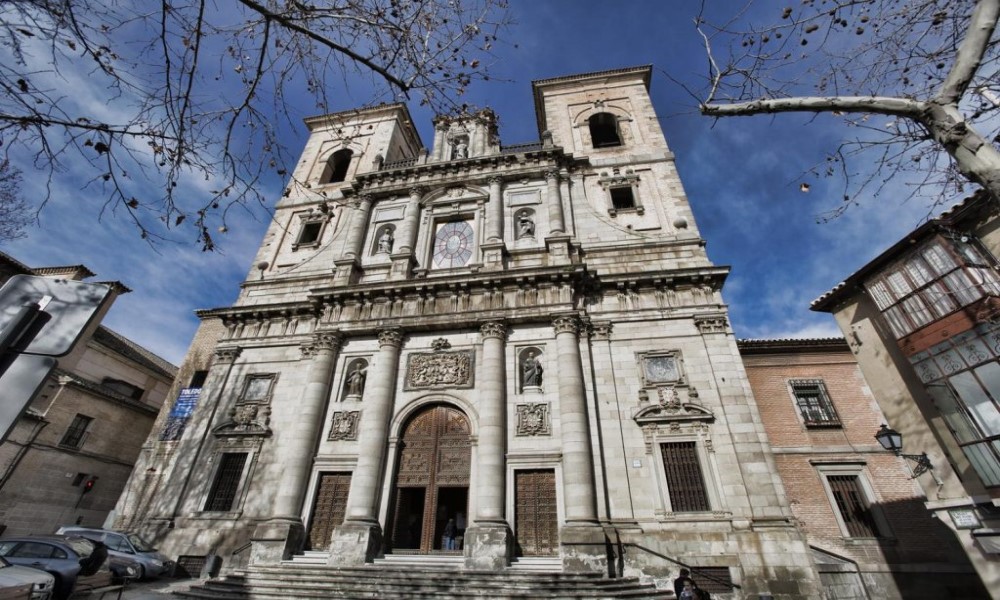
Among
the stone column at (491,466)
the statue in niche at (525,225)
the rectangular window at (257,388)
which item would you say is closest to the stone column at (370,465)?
the stone column at (491,466)

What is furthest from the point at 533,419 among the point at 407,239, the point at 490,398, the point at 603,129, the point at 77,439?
the point at 77,439

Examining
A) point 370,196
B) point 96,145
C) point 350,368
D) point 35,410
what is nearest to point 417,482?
point 350,368

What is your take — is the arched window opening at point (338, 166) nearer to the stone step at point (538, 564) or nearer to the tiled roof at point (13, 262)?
the tiled roof at point (13, 262)

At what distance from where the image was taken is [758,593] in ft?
36.2

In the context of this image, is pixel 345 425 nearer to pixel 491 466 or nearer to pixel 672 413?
pixel 491 466

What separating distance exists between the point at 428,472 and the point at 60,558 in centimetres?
868

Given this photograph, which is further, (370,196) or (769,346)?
(370,196)

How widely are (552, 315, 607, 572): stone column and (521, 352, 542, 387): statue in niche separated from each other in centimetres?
76

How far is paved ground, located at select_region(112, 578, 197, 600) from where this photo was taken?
34.0 ft

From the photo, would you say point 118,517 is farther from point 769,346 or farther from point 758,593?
point 769,346

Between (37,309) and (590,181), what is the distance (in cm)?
2040

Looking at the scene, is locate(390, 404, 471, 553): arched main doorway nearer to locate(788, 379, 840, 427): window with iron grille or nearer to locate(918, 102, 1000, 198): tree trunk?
locate(788, 379, 840, 427): window with iron grille

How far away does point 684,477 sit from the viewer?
1306cm

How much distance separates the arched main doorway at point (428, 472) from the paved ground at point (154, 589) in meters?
5.50
